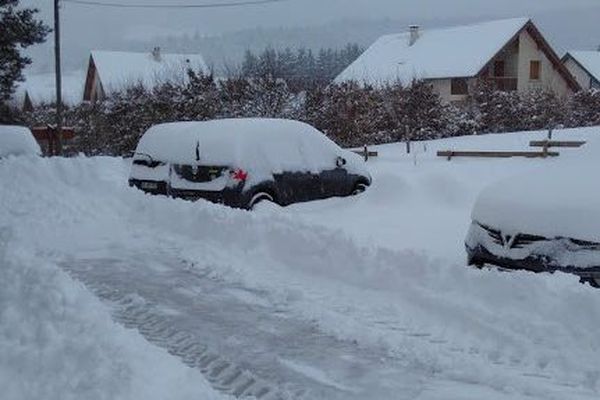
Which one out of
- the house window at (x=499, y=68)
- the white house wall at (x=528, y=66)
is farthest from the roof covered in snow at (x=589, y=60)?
the house window at (x=499, y=68)

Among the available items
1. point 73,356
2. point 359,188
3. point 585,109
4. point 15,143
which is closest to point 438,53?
point 585,109

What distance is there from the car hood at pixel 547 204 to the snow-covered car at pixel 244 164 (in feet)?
16.1

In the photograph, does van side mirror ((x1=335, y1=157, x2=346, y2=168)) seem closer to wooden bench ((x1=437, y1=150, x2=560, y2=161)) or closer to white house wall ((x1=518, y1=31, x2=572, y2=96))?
wooden bench ((x1=437, y1=150, x2=560, y2=161))

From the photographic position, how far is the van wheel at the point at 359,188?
1275 centimetres

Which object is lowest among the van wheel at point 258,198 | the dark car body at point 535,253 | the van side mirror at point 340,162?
the dark car body at point 535,253

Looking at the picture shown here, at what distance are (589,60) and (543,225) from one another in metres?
59.4

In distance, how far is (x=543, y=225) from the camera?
19.9 ft

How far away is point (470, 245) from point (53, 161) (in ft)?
44.2

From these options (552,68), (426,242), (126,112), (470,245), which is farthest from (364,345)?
(552,68)

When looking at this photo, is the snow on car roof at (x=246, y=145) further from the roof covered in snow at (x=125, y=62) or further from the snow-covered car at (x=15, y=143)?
the roof covered in snow at (x=125, y=62)

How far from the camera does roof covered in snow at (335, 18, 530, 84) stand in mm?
42113

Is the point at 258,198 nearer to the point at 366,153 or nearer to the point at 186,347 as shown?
the point at 186,347

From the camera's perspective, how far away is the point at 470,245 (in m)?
6.95

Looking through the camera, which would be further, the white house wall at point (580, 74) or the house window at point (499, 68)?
the white house wall at point (580, 74)
